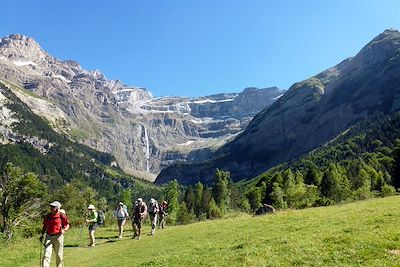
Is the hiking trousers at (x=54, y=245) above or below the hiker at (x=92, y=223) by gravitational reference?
below

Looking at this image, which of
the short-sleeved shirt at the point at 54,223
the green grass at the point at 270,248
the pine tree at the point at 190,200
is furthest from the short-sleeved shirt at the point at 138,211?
the pine tree at the point at 190,200

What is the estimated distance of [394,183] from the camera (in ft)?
400

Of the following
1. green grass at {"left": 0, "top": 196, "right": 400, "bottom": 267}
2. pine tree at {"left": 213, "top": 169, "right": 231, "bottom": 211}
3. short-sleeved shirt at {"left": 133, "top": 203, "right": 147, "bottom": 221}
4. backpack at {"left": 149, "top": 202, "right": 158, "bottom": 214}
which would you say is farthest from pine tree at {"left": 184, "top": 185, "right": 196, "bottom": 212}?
green grass at {"left": 0, "top": 196, "right": 400, "bottom": 267}

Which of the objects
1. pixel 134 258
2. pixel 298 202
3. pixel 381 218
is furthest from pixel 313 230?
pixel 298 202

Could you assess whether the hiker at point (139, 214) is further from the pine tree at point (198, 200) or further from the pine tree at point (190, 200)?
the pine tree at point (190, 200)

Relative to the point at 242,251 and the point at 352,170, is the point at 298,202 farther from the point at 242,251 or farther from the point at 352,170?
the point at 242,251

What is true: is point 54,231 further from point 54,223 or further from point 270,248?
point 270,248

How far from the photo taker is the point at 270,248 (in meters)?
21.5

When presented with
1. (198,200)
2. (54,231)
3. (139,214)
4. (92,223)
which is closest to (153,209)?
(139,214)

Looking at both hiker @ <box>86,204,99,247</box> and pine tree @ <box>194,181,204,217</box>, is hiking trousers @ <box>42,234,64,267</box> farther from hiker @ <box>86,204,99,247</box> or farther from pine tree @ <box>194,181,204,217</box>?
pine tree @ <box>194,181,204,217</box>

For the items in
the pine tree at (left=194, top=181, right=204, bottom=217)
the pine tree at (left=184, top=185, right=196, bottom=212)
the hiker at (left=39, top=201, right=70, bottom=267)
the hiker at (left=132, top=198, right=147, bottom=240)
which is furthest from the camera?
the pine tree at (left=184, top=185, right=196, bottom=212)

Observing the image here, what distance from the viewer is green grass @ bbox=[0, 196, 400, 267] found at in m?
17.6

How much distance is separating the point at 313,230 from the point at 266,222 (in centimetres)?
1008

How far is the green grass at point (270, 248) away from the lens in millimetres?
17641
